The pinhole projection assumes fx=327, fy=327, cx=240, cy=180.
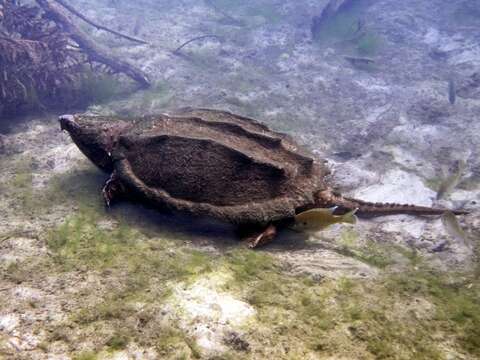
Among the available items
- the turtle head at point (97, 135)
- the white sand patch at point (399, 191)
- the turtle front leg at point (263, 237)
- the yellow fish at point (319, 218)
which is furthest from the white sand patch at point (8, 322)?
the white sand patch at point (399, 191)

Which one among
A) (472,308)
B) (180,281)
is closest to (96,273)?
(180,281)

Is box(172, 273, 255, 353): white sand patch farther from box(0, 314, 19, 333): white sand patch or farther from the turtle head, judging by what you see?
the turtle head

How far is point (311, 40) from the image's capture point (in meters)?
12.5

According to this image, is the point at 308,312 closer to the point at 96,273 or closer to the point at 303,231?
the point at 303,231

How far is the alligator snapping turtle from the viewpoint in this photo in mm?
3773

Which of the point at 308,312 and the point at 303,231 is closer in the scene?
the point at 308,312

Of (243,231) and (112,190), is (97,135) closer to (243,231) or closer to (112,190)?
(112,190)

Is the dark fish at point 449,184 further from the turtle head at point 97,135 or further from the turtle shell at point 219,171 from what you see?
the turtle head at point 97,135

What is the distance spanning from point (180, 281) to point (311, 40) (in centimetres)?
1187

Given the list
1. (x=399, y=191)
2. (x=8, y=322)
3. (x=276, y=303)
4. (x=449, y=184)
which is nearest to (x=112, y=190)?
(x=8, y=322)

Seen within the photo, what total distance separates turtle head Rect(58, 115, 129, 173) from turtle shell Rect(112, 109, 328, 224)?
0.66 feet

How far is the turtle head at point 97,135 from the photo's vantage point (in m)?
4.59

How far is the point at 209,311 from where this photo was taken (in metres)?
2.70

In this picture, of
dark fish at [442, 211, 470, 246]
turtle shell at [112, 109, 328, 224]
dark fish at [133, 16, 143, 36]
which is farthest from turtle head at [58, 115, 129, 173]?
dark fish at [133, 16, 143, 36]
